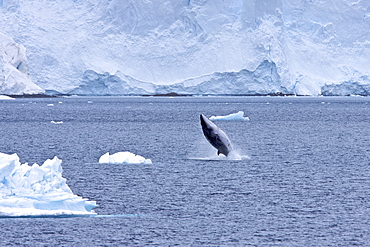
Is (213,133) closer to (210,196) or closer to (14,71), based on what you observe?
(210,196)

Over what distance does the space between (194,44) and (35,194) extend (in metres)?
98.5

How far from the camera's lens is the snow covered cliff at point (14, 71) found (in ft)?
290

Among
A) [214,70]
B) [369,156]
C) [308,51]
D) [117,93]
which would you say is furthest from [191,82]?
[369,156]

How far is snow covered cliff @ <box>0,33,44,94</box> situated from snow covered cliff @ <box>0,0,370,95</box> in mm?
7042

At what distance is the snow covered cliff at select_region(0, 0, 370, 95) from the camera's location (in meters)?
102

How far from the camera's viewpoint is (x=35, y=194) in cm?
1477

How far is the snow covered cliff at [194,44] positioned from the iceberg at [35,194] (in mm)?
85078

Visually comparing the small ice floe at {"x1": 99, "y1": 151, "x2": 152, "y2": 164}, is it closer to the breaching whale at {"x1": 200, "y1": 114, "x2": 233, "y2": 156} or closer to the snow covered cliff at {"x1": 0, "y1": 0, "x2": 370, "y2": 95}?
the breaching whale at {"x1": 200, "y1": 114, "x2": 233, "y2": 156}

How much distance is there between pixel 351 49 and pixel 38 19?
176ft

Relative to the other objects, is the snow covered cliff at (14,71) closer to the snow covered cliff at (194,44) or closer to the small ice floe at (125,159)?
the snow covered cliff at (194,44)

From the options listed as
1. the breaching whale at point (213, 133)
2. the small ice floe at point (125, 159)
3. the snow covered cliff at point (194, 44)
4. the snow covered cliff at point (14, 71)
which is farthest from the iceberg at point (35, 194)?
the snow covered cliff at point (194, 44)

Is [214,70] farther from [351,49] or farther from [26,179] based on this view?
[26,179]

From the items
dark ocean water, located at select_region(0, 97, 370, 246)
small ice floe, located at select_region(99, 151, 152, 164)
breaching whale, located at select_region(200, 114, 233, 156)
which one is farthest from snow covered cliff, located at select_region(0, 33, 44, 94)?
breaching whale, located at select_region(200, 114, 233, 156)

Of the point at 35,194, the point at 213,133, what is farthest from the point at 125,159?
the point at 35,194
